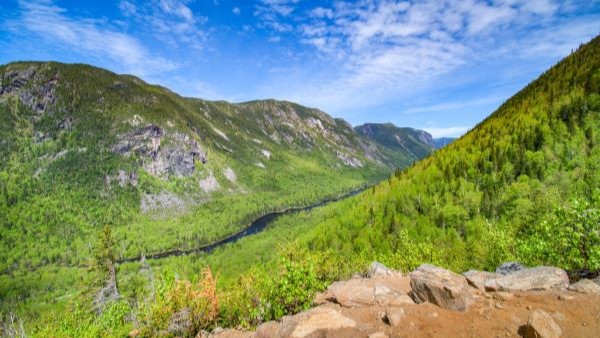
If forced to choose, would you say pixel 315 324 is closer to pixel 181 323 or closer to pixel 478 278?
pixel 478 278

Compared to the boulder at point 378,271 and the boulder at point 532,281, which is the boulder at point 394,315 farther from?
the boulder at point 378,271

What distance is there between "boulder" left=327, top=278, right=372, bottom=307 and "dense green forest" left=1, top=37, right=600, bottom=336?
1.38m

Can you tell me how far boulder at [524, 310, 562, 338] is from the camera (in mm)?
17609

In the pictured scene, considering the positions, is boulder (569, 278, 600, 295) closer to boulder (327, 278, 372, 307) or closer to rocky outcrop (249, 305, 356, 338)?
boulder (327, 278, 372, 307)

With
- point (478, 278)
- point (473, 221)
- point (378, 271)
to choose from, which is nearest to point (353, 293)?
point (378, 271)

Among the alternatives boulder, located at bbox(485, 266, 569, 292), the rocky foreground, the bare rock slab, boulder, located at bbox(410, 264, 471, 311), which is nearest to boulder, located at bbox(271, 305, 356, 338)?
the rocky foreground

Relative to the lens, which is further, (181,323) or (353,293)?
(181,323)

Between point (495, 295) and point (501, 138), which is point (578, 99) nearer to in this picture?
point (501, 138)

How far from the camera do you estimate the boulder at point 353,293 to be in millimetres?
28266

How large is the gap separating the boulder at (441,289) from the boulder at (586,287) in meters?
6.68

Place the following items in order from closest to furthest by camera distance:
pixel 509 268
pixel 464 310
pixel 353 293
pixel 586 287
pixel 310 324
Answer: pixel 586 287 → pixel 464 310 → pixel 310 324 → pixel 353 293 → pixel 509 268

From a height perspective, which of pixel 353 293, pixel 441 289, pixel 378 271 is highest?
pixel 441 289

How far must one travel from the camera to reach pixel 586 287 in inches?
874

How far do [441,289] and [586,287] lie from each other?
9126mm
